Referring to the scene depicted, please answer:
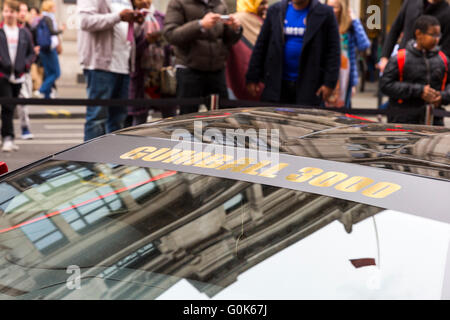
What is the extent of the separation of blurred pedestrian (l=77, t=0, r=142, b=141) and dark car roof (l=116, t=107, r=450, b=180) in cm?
387

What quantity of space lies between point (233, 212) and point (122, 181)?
387 mm

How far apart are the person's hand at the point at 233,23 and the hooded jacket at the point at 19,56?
2808 millimetres

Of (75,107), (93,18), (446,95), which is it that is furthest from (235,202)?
(75,107)

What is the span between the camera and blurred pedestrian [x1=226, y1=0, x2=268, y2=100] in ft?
23.1

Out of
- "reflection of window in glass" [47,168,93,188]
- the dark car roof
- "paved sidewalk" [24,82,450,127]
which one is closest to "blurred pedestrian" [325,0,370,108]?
"paved sidewalk" [24,82,450,127]

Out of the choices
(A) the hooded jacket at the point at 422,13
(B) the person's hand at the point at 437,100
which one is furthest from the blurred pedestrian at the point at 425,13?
(B) the person's hand at the point at 437,100

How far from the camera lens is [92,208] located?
217 centimetres

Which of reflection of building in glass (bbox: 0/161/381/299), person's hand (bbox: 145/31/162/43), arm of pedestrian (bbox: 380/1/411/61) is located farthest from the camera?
arm of pedestrian (bbox: 380/1/411/61)

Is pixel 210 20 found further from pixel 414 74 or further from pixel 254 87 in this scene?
pixel 414 74

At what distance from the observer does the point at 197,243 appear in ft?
6.29

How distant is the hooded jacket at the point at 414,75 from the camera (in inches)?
249

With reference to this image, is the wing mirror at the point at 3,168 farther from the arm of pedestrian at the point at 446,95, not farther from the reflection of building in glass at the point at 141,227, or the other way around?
the arm of pedestrian at the point at 446,95

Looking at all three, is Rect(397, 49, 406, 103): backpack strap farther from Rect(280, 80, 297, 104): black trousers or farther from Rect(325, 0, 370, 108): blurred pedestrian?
Rect(325, 0, 370, 108): blurred pedestrian
